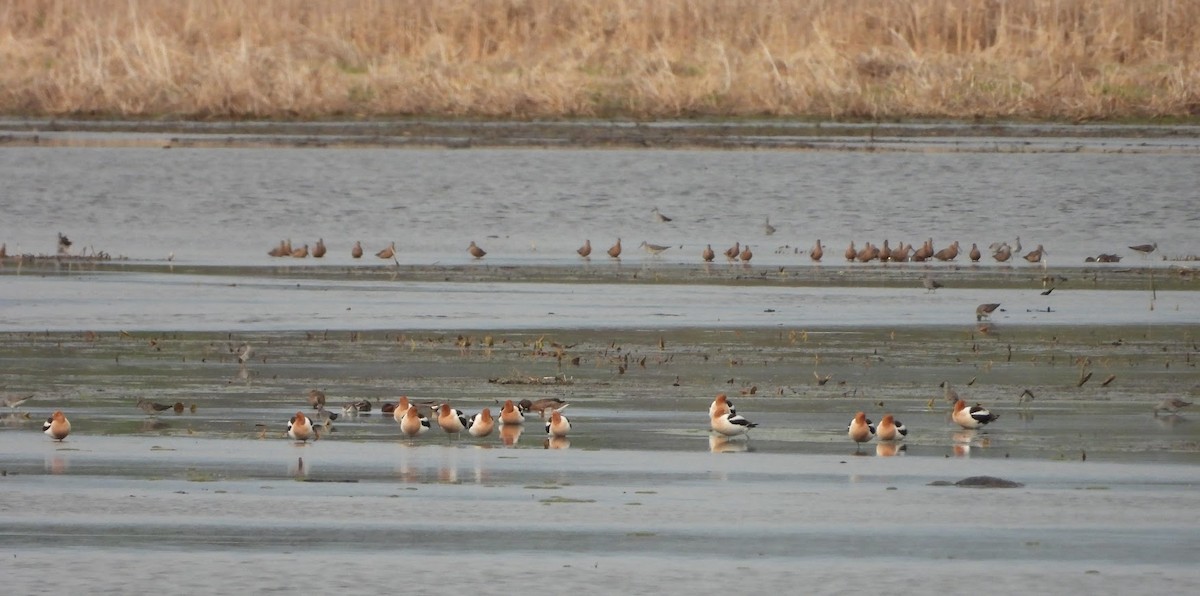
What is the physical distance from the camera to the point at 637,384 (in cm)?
1374

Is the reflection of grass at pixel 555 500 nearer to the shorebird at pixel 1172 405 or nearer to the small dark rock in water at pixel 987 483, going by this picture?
the small dark rock in water at pixel 987 483

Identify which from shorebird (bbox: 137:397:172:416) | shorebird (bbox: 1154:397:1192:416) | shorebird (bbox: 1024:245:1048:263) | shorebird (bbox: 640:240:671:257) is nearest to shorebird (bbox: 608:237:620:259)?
shorebird (bbox: 640:240:671:257)

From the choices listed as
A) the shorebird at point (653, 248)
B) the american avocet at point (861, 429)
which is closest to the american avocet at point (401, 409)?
the american avocet at point (861, 429)

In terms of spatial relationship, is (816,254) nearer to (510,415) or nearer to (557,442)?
(510,415)

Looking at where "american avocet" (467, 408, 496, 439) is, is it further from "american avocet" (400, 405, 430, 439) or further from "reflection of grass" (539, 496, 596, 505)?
"reflection of grass" (539, 496, 596, 505)

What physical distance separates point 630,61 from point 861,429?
3345 centimetres

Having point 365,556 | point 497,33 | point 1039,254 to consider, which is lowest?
point 365,556

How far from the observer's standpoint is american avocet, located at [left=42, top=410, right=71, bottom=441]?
11328 millimetres

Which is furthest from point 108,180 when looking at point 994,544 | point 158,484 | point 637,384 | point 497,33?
point 994,544

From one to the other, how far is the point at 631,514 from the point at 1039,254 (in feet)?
46.6

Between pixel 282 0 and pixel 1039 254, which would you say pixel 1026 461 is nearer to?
pixel 1039 254

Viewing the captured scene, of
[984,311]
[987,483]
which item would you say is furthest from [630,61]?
[987,483]

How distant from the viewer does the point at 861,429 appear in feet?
37.1

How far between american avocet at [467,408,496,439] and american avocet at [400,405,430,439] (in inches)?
9.8
